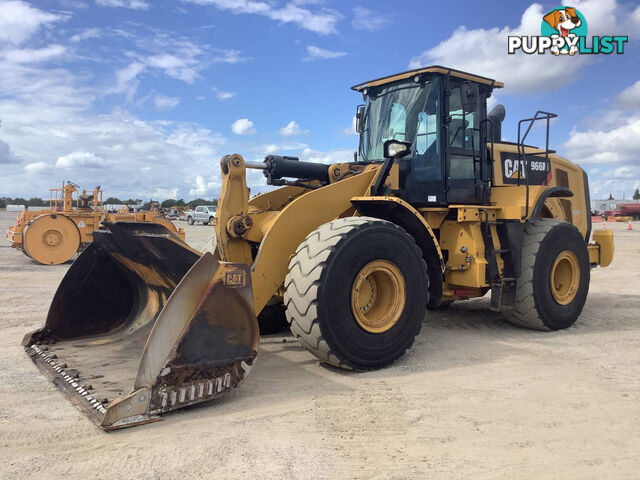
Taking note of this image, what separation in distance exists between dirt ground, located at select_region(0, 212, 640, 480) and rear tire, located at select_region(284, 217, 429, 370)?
27cm

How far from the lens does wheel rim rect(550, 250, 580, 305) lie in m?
6.86

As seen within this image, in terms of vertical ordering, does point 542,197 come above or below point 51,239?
above

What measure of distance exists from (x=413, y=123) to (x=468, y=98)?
694mm

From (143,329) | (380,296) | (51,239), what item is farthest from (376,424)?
(51,239)

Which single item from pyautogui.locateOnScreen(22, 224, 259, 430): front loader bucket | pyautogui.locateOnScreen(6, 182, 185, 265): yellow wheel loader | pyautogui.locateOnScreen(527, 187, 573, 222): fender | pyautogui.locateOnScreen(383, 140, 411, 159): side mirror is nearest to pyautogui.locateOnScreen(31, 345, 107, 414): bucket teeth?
pyautogui.locateOnScreen(22, 224, 259, 430): front loader bucket

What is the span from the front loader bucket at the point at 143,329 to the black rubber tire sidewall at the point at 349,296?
2.30ft

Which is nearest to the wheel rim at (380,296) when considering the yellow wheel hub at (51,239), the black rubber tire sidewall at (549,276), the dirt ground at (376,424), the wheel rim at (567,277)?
the dirt ground at (376,424)

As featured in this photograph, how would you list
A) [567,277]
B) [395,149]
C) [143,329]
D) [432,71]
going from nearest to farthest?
[395,149] → [143,329] → [432,71] → [567,277]

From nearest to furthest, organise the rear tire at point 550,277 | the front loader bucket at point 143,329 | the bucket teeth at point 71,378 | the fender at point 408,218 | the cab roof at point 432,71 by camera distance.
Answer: the front loader bucket at point 143,329
the bucket teeth at point 71,378
the fender at point 408,218
the cab roof at point 432,71
the rear tire at point 550,277

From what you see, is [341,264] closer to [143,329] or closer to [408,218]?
[408,218]

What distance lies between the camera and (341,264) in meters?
4.45

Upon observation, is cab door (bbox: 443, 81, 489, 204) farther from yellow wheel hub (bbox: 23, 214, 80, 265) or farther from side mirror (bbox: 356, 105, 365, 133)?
yellow wheel hub (bbox: 23, 214, 80, 265)

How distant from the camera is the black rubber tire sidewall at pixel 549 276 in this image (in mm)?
6395

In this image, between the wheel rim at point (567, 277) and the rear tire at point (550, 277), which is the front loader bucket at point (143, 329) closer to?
the rear tire at point (550, 277)
